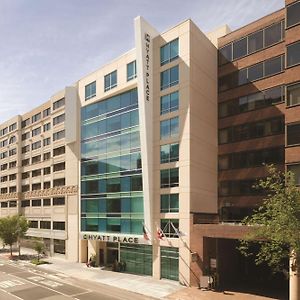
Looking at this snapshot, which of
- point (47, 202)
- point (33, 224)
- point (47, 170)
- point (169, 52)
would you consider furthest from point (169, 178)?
point (33, 224)

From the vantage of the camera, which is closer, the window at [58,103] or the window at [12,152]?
the window at [58,103]

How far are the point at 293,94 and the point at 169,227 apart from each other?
727 inches

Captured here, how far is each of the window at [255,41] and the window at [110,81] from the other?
16911 millimetres

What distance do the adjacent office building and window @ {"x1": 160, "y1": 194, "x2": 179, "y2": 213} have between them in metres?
0.11

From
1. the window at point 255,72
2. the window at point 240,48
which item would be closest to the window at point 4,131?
the window at point 240,48

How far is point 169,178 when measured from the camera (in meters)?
40.3

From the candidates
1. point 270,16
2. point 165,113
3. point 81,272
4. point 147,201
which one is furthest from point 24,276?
point 270,16

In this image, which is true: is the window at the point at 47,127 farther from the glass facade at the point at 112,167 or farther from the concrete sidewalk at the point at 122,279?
the concrete sidewalk at the point at 122,279

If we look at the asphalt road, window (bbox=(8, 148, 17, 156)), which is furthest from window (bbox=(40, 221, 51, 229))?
window (bbox=(8, 148, 17, 156))

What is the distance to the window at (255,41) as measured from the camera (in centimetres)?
4232

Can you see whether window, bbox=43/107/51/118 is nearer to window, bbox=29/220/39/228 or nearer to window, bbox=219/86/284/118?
window, bbox=29/220/39/228

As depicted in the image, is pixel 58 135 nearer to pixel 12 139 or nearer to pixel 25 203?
pixel 25 203

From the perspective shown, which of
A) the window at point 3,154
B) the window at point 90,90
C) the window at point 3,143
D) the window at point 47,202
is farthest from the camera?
the window at point 3,154

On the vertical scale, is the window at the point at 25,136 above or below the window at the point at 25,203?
above
